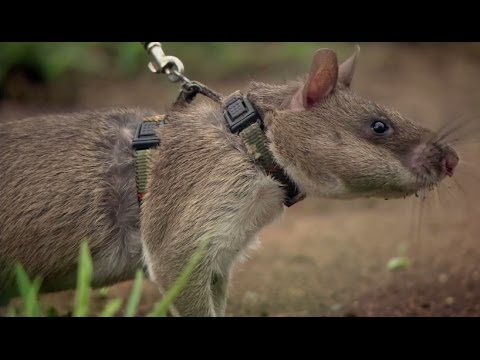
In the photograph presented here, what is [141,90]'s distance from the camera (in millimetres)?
10289

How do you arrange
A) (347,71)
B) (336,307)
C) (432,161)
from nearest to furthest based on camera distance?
(432,161)
(347,71)
(336,307)

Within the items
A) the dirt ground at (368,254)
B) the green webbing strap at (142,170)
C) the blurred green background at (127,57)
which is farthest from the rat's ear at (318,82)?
→ the blurred green background at (127,57)

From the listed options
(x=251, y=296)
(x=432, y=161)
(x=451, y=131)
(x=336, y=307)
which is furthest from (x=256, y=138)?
(x=251, y=296)

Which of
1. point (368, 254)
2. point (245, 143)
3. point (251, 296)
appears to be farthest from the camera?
point (368, 254)

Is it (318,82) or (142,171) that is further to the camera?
(142,171)

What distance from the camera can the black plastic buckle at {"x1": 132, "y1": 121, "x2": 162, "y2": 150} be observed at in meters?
4.57

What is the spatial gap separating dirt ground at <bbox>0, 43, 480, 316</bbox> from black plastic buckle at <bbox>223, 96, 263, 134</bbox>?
27.7 inches

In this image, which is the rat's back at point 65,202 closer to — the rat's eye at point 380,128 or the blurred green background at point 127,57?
the rat's eye at point 380,128

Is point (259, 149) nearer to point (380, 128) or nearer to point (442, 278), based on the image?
point (380, 128)

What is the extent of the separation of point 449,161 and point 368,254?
2.51 metres

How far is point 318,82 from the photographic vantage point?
14.5 feet

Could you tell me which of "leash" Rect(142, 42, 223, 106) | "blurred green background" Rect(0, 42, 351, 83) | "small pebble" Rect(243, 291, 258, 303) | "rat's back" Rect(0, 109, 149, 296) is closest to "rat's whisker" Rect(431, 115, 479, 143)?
"leash" Rect(142, 42, 223, 106)

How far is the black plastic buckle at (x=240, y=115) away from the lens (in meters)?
4.44

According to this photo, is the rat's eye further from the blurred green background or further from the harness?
the blurred green background
